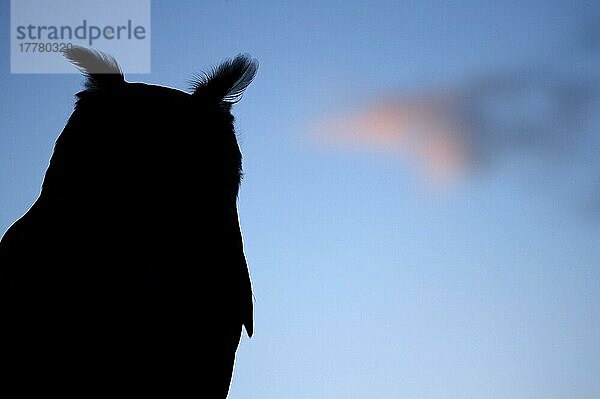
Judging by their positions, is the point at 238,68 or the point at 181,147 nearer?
the point at 181,147

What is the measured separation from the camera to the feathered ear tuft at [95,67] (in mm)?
4402

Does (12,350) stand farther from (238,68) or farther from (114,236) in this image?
(238,68)

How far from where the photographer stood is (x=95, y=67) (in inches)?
179

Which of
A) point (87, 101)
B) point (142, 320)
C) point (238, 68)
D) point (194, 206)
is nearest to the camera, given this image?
point (142, 320)

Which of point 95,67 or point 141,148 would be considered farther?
point 95,67

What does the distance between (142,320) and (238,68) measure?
5.23ft

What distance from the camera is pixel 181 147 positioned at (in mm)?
3990

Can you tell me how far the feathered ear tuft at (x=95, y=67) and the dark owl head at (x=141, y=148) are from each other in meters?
0.01

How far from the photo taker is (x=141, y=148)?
390 cm

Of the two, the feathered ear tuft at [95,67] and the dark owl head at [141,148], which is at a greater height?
the feathered ear tuft at [95,67]

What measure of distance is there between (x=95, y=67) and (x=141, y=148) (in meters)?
0.87

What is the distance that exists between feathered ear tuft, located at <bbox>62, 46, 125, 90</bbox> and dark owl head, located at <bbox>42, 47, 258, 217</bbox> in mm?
10

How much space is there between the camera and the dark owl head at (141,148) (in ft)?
12.7

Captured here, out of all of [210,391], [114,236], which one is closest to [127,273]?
[114,236]
